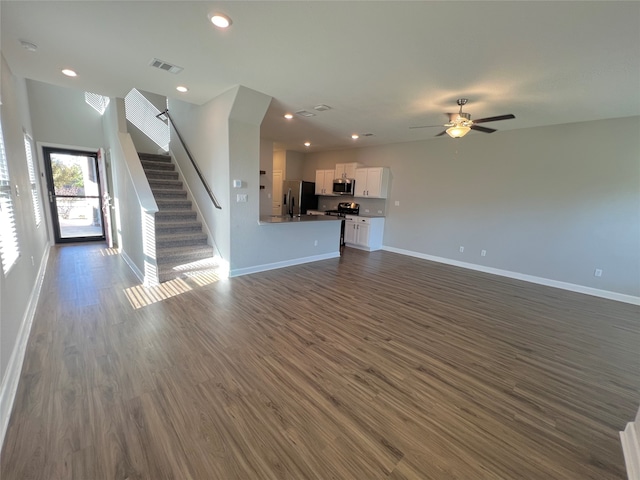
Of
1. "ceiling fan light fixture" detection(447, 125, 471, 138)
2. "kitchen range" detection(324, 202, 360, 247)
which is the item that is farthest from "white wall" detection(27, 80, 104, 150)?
"ceiling fan light fixture" detection(447, 125, 471, 138)

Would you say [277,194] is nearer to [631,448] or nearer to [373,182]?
[373,182]

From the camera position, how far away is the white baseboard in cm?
143

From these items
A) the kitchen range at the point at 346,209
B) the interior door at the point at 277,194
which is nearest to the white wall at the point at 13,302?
the interior door at the point at 277,194

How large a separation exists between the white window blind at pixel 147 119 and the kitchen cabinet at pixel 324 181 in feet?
13.7

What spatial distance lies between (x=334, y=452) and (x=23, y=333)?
9.60 feet

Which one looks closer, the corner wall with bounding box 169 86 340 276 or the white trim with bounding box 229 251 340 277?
the corner wall with bounding box 169 86 340 276

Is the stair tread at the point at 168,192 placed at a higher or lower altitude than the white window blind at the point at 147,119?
lower

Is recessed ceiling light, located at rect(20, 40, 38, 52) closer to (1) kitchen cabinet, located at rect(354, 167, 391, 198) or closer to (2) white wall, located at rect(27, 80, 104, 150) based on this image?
(2) white wall, located at rect(27, 80, 104, 150)

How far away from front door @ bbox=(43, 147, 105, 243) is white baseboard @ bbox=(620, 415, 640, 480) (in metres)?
9.20

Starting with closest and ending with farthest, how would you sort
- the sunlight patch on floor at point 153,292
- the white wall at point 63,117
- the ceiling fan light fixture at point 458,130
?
the sunlight patch on floor at point 153,292 < the ceiling fan light fixture at point 458,130 < the white wall at point 63,117

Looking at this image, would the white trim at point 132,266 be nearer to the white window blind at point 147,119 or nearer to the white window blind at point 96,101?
the white window blind at point 147,119

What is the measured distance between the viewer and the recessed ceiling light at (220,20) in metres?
2.10

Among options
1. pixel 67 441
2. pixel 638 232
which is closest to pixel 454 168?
pixel 638 232

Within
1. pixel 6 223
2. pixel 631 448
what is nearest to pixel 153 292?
pixel 6 223
